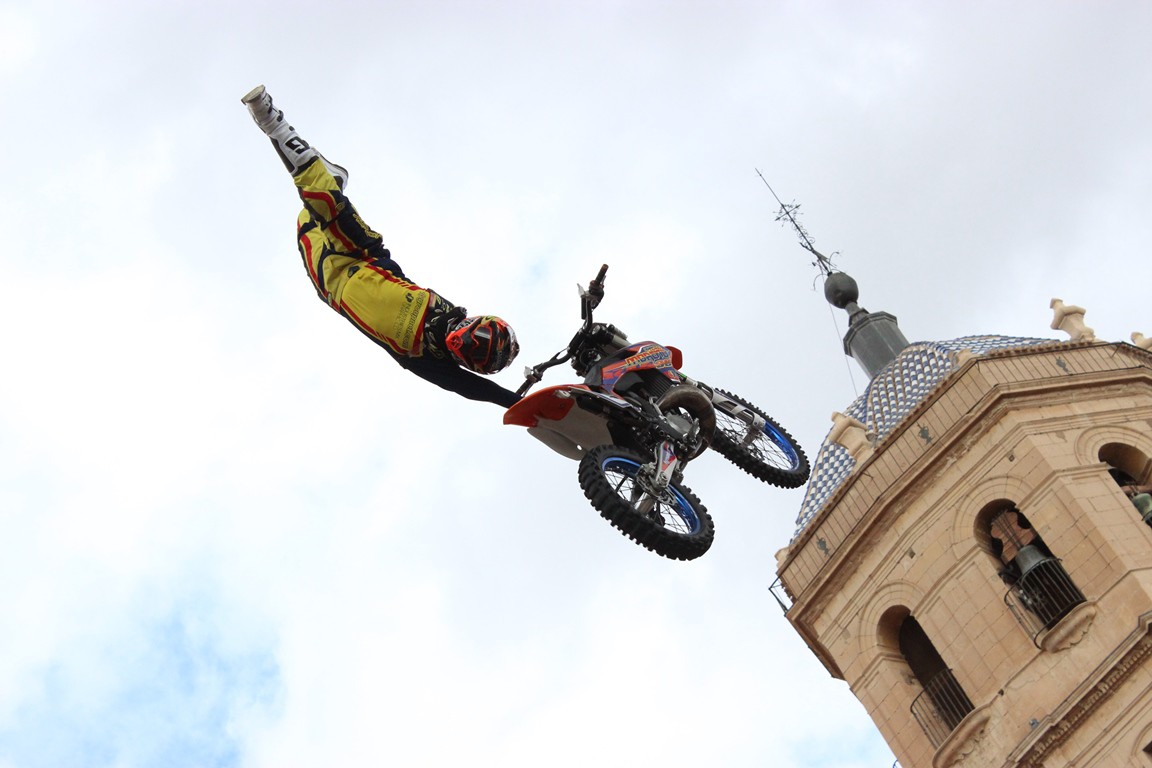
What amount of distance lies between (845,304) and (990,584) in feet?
→ 42.8

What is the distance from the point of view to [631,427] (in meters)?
18.0

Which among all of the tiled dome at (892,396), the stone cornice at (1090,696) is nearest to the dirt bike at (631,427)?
the stone cornice at (1090,696)

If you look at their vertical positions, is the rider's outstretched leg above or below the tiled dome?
below

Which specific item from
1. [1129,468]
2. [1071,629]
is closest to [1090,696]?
[1071,629]

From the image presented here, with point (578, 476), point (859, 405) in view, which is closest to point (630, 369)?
point (578, 476)

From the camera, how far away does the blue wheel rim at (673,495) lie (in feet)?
55.2

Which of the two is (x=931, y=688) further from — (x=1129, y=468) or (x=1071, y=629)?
(x=1129, y=468)

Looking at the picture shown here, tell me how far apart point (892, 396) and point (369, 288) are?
13.9m

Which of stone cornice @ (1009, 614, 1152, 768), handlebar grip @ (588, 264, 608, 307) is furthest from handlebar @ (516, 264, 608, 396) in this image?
stone cornice @ (1009, 614, 1152, 768)

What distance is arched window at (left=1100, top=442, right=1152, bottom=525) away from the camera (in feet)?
83.6

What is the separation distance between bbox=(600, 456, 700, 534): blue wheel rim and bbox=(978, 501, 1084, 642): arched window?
840 cm

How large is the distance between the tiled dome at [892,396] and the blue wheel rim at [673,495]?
1004cm

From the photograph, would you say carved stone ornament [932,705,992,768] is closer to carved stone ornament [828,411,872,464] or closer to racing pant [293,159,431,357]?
carved stone ornament [828,411,872,464]

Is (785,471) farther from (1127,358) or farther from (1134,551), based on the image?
(1127,358)
